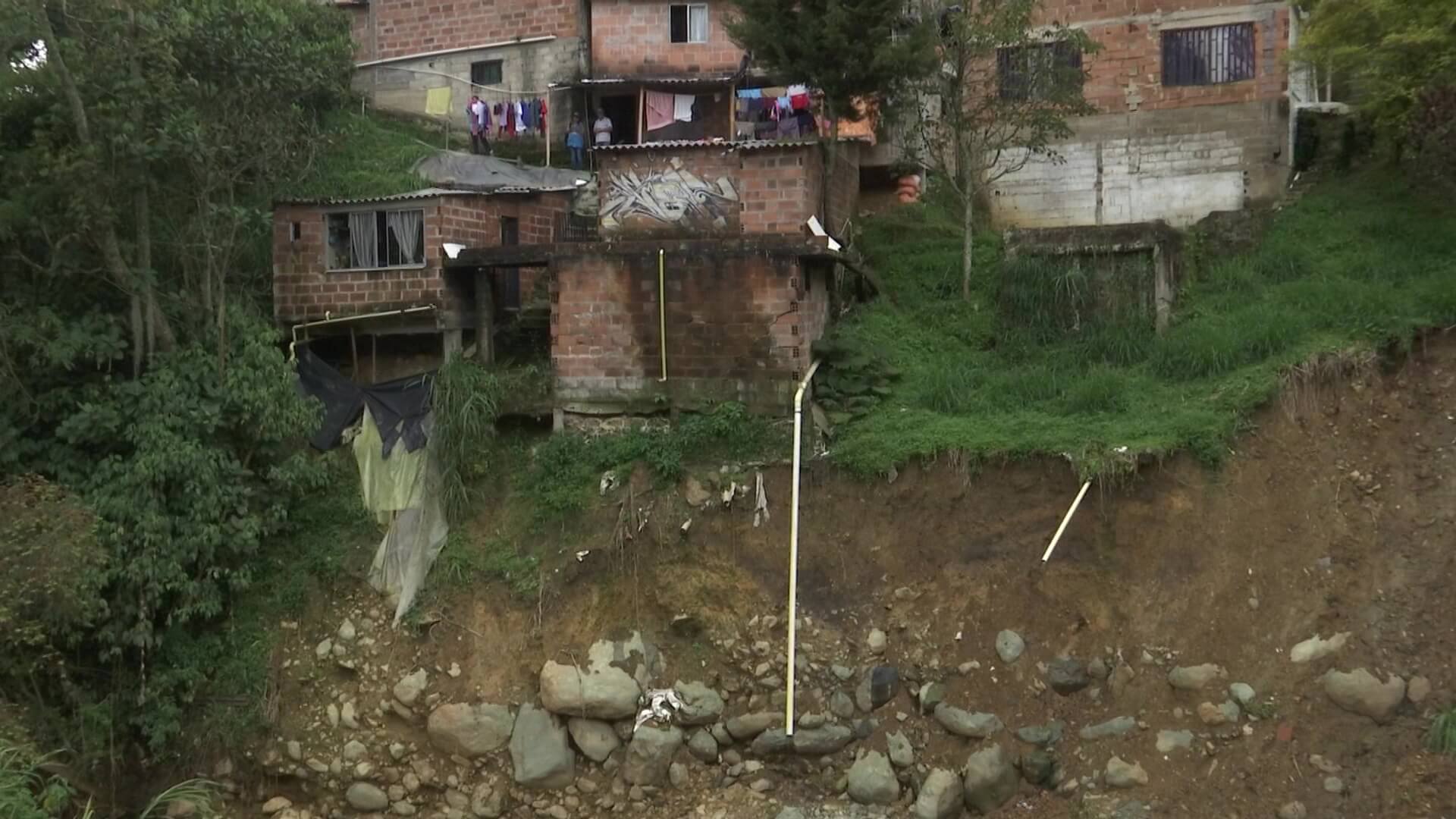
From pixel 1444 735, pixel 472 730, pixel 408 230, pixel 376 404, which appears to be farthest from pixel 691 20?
pixel 1444 735

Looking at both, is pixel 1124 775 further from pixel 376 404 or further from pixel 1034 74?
pixel 1034 74

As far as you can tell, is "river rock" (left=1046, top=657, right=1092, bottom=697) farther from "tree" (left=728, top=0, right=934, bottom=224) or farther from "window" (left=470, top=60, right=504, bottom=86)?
"window" (left=470, top=60, right=504, bottom=86)

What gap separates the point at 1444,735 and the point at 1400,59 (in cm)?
798

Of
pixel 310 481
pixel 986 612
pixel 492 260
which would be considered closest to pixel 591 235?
pixel 492 260

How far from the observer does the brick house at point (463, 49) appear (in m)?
21.7

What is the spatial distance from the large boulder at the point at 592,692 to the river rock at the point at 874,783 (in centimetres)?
212

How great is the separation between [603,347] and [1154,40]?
9136 mm

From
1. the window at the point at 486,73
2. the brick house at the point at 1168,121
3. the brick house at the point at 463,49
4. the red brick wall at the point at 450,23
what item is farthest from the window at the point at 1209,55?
the window at the point at 486,73

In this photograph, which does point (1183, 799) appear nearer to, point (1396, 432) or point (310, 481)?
point (1396, 432)

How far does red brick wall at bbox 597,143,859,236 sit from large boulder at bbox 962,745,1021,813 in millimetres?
6037

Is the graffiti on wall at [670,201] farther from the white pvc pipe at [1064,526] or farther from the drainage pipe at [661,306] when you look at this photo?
the white pvc pipe at [1064,526]

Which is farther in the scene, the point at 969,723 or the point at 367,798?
the point at 367,798

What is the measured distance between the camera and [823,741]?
10695mm

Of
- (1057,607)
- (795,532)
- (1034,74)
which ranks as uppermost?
(1034,74)
